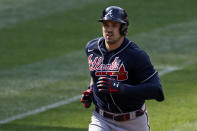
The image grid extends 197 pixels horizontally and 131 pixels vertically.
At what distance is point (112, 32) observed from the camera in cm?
637

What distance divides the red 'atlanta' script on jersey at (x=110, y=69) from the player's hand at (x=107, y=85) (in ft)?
1.02

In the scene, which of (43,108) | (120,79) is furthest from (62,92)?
(120,79)

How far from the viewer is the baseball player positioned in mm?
6168

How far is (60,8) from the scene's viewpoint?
1842 centimetres

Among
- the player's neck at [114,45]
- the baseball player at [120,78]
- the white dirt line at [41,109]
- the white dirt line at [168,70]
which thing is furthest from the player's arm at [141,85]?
the white dirt line at [168,70]

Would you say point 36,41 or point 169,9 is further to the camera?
point 169,9

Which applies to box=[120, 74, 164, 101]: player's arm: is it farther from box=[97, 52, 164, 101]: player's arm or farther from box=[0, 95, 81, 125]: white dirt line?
box=[0, 95, 81, 125]: white dirt line

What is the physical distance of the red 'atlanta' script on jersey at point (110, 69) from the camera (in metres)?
6.34

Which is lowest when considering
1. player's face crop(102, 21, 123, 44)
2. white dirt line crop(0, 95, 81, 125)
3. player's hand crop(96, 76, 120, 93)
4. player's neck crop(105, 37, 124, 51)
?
white dirt line crop(0, 95, 81, 125)

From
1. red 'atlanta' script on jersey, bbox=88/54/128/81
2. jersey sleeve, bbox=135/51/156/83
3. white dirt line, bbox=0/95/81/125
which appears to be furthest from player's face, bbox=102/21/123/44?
white dirt line, bbox=0/95/81/125

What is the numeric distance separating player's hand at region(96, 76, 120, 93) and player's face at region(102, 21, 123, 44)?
54 centimetres

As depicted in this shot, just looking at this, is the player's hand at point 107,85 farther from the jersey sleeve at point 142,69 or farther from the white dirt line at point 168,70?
the white dirt line at point 168,70

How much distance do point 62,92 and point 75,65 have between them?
84.1 inches

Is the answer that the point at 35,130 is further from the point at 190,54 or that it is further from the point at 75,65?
the point at 190,54
